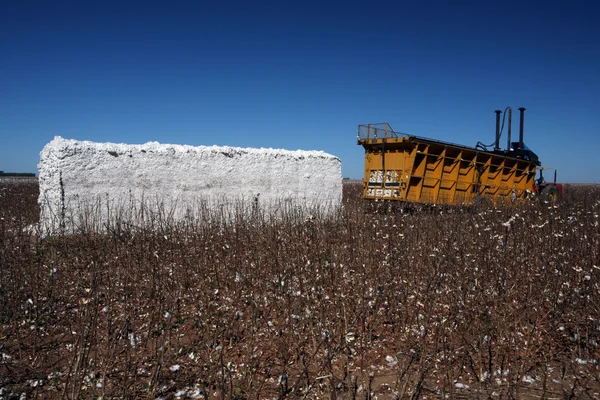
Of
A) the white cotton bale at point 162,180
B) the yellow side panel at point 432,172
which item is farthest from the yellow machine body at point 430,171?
the white cotton bale at point 162,180

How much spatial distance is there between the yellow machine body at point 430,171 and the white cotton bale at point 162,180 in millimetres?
1375

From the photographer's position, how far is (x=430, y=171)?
42.6 ft

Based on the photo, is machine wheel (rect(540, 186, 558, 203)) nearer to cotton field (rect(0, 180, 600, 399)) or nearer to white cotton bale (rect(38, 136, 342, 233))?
white cotton bale (rect(38, 136, 342, 233))

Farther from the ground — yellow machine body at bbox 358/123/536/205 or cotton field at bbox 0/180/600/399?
yellow machine body at bbox 358/123/536/205

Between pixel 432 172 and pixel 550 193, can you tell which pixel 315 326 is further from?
pixel 550 193

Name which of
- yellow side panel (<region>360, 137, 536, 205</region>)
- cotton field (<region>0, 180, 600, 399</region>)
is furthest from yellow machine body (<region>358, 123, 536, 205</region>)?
cotton field (<region>0, 180, 600, 399</region>)

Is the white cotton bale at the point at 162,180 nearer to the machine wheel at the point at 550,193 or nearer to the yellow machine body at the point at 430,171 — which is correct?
the yellow machine body at the point at 430,171

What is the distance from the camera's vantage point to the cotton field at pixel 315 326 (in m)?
3.34

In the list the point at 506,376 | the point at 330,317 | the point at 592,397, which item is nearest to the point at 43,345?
the point at 330,317

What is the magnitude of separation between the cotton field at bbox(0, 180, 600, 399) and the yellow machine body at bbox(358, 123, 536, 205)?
227 inches

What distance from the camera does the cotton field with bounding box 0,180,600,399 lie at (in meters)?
3.34

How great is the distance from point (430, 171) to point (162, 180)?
7763mm

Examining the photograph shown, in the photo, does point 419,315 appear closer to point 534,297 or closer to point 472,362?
point 472,362

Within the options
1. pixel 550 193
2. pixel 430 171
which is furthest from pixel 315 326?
pixel 550 193
